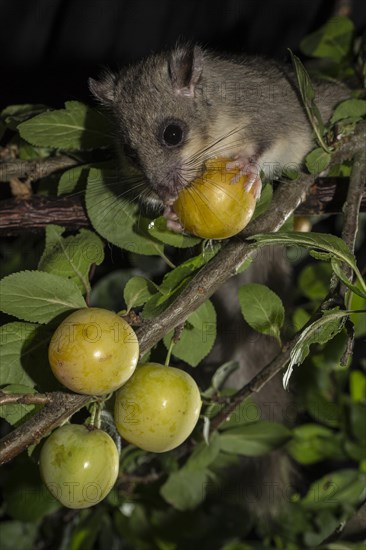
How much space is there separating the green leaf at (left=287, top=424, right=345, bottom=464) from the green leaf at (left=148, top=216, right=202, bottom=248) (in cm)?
105

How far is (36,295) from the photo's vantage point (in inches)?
51.3

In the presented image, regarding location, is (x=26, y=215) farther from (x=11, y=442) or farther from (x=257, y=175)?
(x=11, y=442)

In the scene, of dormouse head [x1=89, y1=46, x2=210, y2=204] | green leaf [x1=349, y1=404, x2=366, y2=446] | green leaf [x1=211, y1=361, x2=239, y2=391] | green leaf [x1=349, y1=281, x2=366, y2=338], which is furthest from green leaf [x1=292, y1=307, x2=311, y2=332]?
dormouse head [x1=89, y1=46, x2=210, y2=204]

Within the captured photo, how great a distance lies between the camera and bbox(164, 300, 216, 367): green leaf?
1414 mm

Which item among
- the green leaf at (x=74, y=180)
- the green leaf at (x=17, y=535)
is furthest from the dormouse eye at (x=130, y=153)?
the green leaf at (x=17, y=535)

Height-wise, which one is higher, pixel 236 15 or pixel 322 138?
pixel 322 138

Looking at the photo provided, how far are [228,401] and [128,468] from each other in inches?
20.2

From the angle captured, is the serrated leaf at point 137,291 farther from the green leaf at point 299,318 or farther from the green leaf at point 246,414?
the green leaf at point 299,318

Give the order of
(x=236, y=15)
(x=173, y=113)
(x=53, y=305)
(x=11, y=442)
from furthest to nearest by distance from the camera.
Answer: (x=236, y=15)
(x=173, y=113)
(x=53, y=305)
(x=11, y=442)

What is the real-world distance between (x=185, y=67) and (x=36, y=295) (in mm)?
1015

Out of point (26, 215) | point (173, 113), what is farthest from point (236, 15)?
point (26, 215)

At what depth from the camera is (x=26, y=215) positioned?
66.1 inches

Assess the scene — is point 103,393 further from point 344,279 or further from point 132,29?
point 132,29

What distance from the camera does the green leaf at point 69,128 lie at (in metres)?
1.68
